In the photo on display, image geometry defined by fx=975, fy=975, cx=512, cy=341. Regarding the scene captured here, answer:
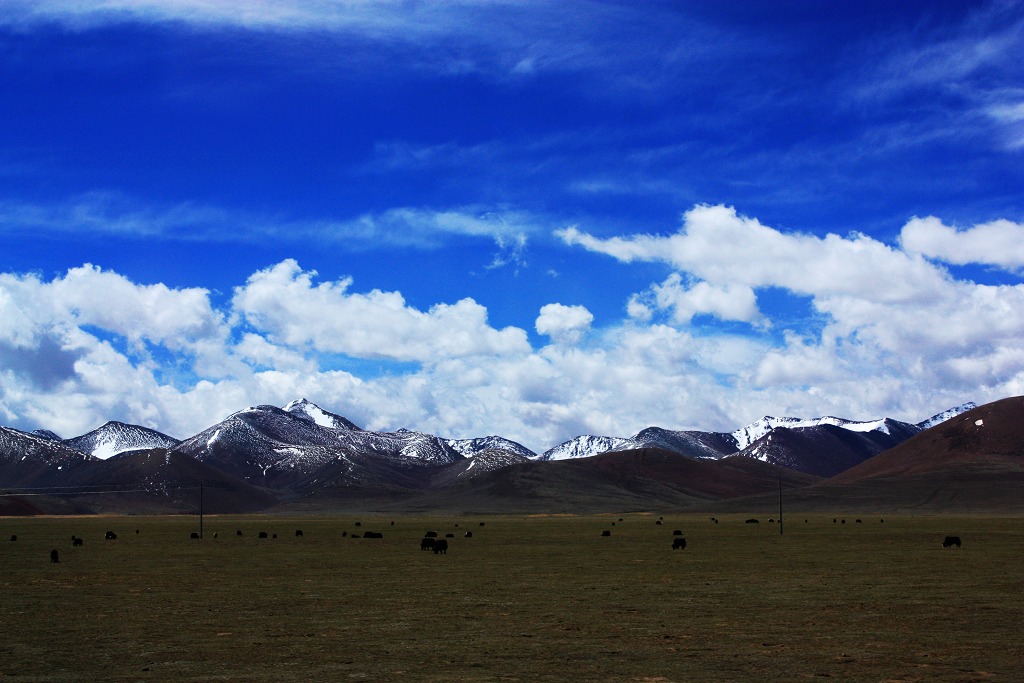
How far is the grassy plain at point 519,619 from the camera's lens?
61.8ft

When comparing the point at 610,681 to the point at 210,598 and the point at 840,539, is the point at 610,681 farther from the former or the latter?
the point at 840,539

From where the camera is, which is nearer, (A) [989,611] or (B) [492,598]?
(A) [989,611]

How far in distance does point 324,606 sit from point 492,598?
559 cm

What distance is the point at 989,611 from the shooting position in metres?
27.2

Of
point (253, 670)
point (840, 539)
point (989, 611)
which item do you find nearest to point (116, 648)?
point (253, 670)

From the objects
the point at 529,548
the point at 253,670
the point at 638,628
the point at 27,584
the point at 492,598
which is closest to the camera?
the point at 253,670

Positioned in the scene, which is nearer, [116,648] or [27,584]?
[116,648]

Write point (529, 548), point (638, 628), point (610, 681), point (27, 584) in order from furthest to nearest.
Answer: point (529, 548), point (27, 584), point (638, 628), point (610, 681)

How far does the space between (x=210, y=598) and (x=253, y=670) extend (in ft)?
48.6

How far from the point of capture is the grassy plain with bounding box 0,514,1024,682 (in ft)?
61.8

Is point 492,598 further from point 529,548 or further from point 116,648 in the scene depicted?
point 529,548

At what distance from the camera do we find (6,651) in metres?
21.3

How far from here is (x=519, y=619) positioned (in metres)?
26.5

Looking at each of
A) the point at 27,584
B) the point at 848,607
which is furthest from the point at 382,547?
the point at 848,607
